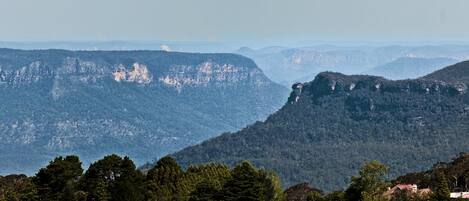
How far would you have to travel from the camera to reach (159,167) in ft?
324

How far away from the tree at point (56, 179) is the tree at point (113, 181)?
149 centimetres

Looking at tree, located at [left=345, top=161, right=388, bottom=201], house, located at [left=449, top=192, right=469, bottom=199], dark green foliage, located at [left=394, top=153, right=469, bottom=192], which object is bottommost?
dark green foliage, located at [left=394, top=153, right=469, bottom=192]

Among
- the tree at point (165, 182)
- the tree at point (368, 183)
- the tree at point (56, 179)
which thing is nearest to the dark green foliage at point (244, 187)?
the tree at point (165, 182)

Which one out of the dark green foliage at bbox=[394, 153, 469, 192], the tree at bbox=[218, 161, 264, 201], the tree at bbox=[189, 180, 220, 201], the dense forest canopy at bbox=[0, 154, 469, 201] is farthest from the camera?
the dark green foliage at bbox=[394, 153, 469, 192]

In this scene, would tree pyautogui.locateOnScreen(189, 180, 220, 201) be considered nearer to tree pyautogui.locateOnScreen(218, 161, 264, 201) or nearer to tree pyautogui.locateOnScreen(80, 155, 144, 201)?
tree pyautogui.locateOnScreen(218, 161, 264, 201)

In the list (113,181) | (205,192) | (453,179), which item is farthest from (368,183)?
(113,181)

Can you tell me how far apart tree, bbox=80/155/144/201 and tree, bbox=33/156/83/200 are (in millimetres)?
1489

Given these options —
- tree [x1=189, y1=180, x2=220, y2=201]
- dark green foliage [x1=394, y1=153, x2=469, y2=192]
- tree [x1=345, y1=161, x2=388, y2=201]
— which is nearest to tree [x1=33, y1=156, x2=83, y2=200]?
tree [x1=189, y1=180, x2=220, y2=201]

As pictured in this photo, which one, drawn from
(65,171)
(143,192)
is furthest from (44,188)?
(143,192)

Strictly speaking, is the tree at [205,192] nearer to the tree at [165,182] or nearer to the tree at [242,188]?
the tree at [242,188]

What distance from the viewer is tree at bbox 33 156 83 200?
91000mm

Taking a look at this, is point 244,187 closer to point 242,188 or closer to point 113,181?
point 242,188

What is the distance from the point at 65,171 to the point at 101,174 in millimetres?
3584

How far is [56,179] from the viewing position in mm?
92562
